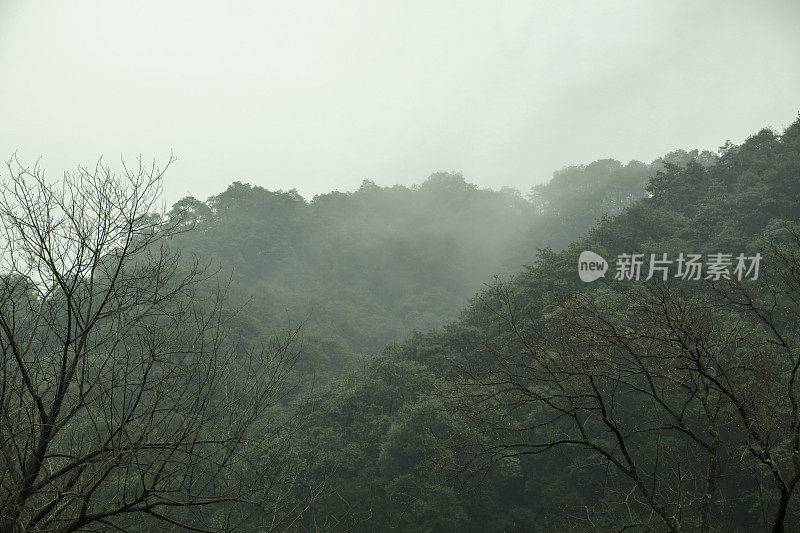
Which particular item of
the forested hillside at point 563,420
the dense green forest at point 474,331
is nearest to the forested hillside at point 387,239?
the dense green forest at point 474,331

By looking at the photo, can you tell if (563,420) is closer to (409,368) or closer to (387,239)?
(409,368)

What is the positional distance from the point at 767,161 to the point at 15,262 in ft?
81.7

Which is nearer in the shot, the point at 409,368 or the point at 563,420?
the point at 563,420

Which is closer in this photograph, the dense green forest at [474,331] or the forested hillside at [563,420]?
the dense green forest at [474,331]

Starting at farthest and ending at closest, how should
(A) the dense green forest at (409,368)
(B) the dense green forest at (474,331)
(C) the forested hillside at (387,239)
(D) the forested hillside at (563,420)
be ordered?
(C) the forested hillside at (387,239)
(D) the forested hillside at (563,420)
(B) the dense green forest at (474,331)
(A) the dense green forest at (409,368)

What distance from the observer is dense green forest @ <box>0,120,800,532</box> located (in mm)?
3141

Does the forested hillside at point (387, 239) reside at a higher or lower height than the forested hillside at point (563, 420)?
higher

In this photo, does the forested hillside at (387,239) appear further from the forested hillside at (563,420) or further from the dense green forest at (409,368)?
the forested hillside at (563,420)

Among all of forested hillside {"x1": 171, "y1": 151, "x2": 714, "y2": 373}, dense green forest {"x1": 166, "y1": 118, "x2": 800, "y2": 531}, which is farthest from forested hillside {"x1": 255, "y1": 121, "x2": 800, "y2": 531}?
forested hillside {"x1": 171, "y1": 151, "x2": 714, "y2": 373}

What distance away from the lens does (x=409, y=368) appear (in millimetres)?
16297

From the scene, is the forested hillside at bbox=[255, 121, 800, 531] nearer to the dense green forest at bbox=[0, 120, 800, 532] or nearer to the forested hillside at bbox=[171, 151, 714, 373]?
the dense green forest at bbox=[0, 120, 800, 532]

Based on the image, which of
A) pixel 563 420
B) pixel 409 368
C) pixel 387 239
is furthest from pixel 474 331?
pixel 387 239

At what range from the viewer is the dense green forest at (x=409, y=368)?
124 inches

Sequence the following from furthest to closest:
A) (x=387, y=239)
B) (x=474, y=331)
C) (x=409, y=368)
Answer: (x=387, y=239) < (x=474, y=331) < (x=409, y=368)
